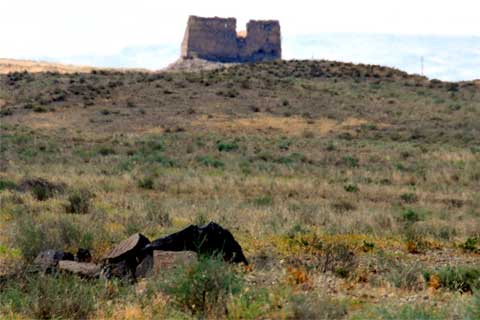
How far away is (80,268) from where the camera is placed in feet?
31.9

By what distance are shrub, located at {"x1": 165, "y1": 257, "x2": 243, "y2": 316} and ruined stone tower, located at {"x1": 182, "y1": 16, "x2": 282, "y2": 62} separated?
9761 cm

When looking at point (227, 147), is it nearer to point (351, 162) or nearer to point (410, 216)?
point (351, 162)

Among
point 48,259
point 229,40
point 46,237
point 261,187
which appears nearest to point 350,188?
point 261,187

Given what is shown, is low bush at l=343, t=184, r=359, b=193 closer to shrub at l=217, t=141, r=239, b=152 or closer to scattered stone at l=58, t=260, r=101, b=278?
shrub at l=217, t=141, r=239, b=152

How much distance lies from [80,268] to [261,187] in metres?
13.1

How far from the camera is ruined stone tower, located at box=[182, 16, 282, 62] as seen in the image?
10538cm

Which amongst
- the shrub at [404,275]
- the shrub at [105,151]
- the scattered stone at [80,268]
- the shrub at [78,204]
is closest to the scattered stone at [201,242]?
the scattered stone at [80,268]

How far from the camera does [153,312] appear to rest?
8156 mm

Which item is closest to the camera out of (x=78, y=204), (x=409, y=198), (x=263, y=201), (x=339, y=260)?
(x=339, y=260)

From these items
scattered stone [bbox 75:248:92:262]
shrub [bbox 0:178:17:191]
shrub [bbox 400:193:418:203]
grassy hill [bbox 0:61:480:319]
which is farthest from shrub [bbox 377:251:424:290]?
shrub [bbox 0:178:17:191]

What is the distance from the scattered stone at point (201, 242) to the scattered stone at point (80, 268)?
2.64ft

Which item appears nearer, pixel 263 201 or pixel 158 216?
pixel 158 216

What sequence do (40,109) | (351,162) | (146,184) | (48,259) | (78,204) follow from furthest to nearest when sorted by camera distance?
(40,109) < (351,162) < (146,184) < (78,204) < (48,259)

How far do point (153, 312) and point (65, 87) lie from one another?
54975 millimetres
